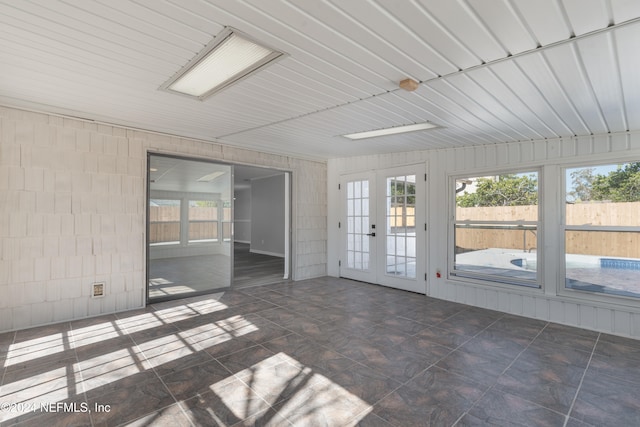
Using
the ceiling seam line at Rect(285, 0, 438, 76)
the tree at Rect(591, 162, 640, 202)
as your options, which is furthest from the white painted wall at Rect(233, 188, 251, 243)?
the ceiling seam line at Rect(285, 0, 438, 76)

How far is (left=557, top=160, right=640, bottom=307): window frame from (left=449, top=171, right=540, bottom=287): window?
28 centimetres

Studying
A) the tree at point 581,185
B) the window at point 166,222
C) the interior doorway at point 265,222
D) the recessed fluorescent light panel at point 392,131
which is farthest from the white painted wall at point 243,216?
the tree at point 581,185

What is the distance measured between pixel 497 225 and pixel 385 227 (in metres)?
1.82

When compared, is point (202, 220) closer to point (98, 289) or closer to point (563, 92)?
point (98, 289)

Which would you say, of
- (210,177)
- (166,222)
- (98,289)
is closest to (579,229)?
(98,289)

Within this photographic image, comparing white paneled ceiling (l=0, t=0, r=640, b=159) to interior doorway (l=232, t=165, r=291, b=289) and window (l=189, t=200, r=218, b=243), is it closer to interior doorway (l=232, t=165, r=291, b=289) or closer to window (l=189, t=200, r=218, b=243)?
interior doorway (l=232, t=165, r=291, b=289)

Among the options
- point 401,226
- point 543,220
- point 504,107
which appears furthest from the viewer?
point 401,226

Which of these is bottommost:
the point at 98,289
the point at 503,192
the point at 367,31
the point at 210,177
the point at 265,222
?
the point at 98,289

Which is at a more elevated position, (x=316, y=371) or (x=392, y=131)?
(x=392, y=131)

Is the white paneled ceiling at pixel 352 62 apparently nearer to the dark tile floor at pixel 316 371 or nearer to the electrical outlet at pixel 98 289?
the electrical outlet at pixel 98 289

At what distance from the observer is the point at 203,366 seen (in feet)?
8.92

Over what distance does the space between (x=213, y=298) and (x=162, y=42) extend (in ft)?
12.6

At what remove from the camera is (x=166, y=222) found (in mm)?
9242

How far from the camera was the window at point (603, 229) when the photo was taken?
3.62 metres
